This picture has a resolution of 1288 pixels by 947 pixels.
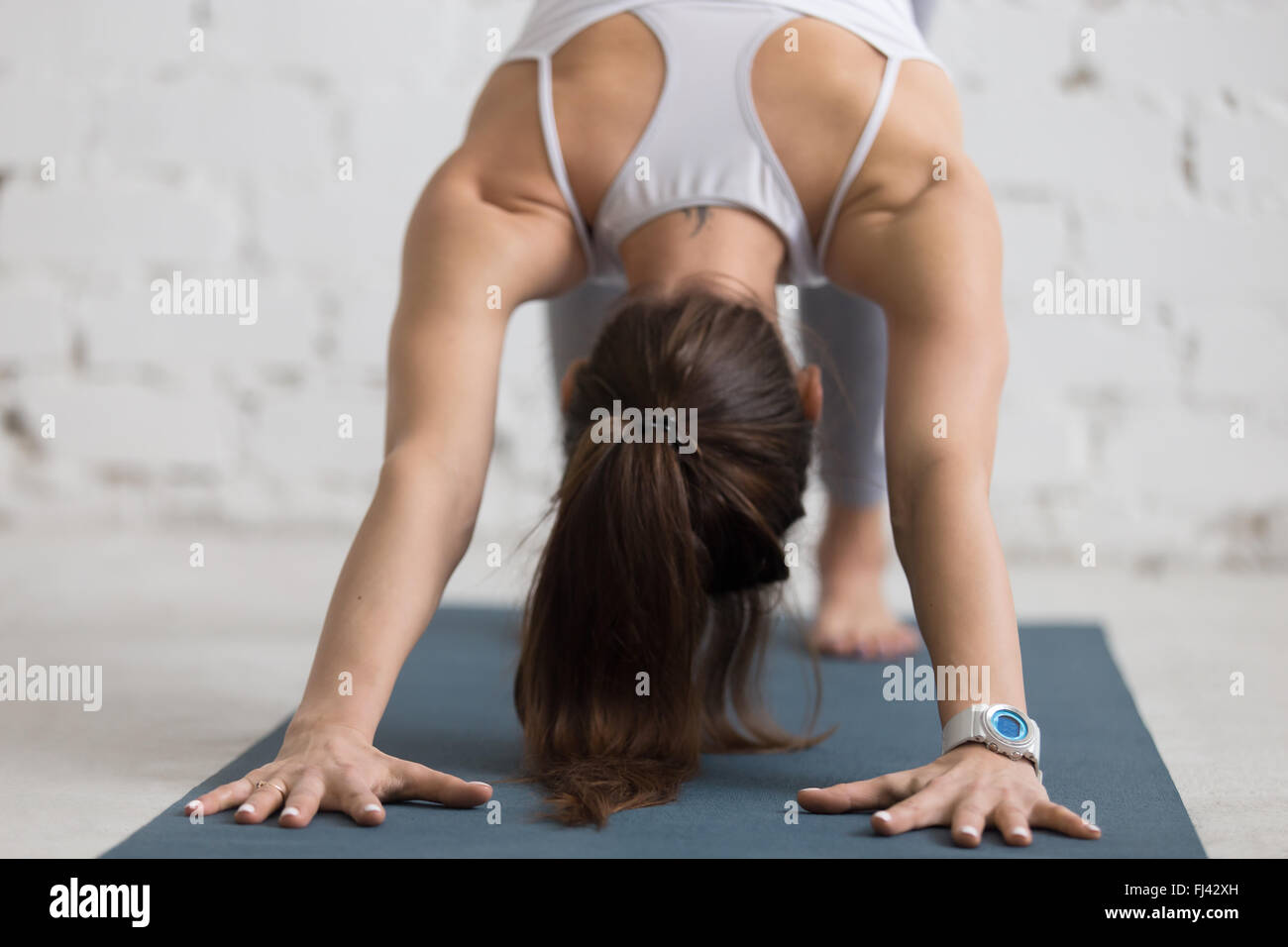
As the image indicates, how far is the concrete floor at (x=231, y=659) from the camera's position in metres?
1.06

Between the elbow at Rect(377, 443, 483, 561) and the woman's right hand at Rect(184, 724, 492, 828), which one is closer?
the woman's right hand at Rect(184, 724, 492, 828)

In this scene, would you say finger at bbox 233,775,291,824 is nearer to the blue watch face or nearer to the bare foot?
the blue watch face

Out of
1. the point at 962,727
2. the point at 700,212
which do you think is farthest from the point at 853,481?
the point at 962,727

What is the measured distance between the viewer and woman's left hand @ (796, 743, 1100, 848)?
906 mm

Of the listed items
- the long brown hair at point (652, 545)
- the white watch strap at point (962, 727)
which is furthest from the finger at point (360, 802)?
the white watch strap at point (962, 727)

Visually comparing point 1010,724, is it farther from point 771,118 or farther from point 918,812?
point 771,118

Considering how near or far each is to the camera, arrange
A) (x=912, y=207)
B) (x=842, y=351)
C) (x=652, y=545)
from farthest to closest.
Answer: (x=842, y=351) < (x=912, y=207) < (x=652, y=545)

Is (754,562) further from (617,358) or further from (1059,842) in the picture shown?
(1059,842)

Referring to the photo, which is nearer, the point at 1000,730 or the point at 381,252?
the point at 1000,730

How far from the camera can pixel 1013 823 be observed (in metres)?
0.90

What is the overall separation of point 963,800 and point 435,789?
1.20 feet

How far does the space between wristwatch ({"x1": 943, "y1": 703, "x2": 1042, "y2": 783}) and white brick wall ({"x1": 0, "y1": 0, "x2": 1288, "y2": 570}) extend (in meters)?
1.65

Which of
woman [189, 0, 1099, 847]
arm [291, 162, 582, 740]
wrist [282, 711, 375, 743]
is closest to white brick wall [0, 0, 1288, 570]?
woman [189, 0, 1099, 847]

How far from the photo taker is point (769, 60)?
4.21 feet
